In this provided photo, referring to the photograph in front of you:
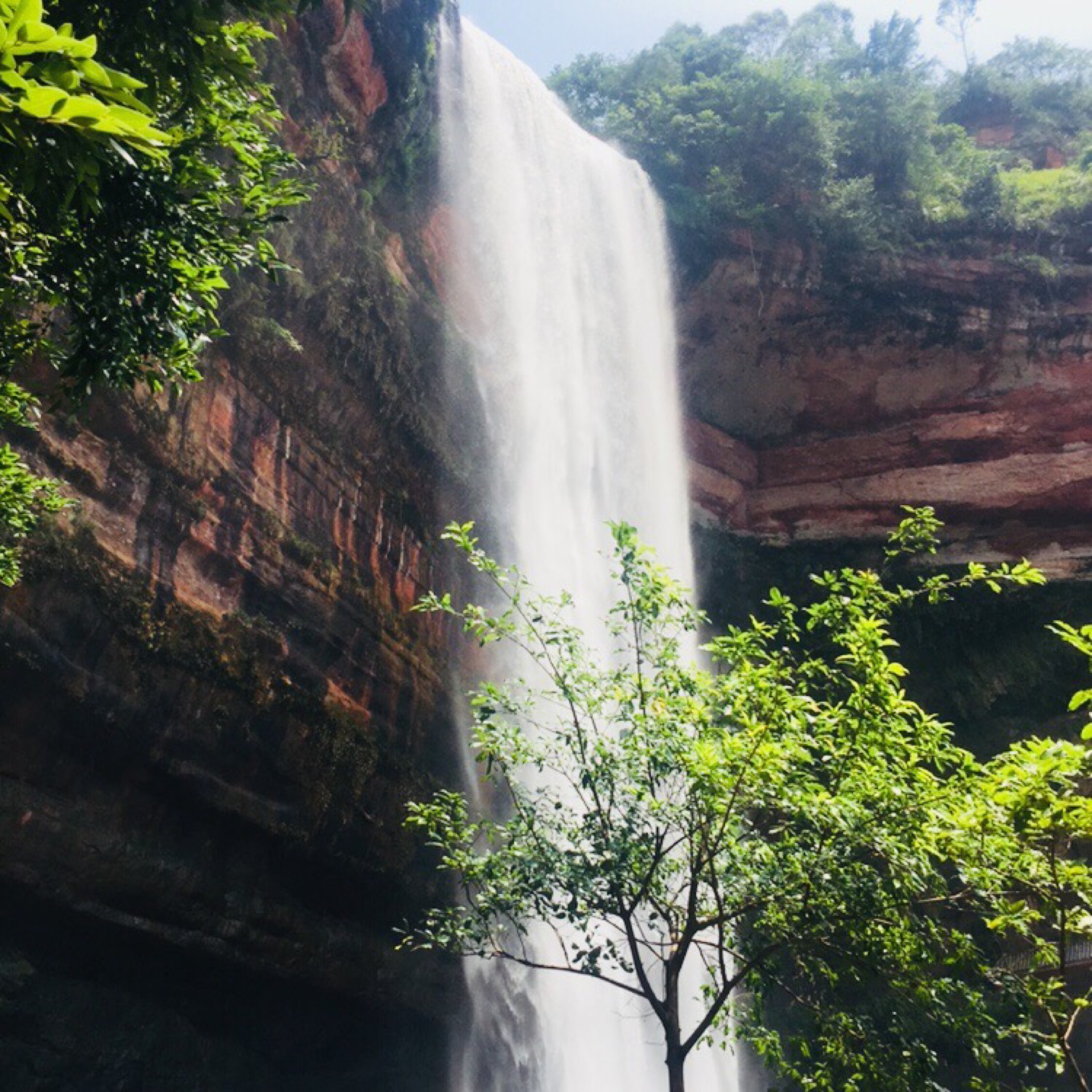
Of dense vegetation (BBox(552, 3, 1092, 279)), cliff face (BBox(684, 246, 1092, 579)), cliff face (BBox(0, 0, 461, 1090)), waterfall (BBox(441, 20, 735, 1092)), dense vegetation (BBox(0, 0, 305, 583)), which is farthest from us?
dense vegetation (BBox(552, 3, 1092, 279))

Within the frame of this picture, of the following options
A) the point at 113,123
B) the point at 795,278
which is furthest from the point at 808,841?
the point at 795,278

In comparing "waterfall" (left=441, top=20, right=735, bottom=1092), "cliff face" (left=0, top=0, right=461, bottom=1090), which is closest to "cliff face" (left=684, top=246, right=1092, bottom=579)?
"waterfall" (left=441, top=20, right=735, bottom=1092)

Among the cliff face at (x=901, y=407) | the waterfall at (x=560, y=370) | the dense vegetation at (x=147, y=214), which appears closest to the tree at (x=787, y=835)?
the dense vegetation at (x=147, y=214)

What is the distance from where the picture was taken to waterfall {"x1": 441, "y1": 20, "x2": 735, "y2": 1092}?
12.8 meters

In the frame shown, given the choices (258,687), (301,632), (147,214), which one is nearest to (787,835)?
(147,214)

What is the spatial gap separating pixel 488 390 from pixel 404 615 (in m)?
4.93

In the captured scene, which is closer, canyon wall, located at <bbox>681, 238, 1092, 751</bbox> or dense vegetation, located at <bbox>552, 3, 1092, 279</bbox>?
canyon wall, located at <bbox>681, 238, 1092, 751</bbox>

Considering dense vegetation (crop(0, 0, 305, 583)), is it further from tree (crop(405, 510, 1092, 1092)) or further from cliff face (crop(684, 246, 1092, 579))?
cliff face (crop(684, 246, 1092, 579))

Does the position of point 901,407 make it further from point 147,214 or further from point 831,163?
point 147,214

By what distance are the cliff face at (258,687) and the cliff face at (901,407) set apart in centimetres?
851

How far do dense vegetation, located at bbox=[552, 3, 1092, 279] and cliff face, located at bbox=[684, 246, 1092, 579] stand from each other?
95 centimetres

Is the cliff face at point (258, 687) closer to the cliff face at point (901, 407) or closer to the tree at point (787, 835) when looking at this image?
the tree at point (787, 835)

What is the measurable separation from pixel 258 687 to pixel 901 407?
1544 cm

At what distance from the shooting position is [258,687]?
10.0 m
